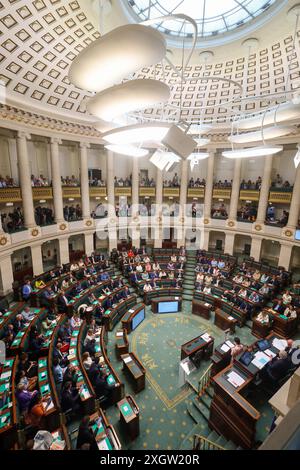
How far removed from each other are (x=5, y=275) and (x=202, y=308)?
10699mm

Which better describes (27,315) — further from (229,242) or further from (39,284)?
(229,242)

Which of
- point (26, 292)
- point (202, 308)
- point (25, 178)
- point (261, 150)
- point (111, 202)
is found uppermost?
point (261, 150)

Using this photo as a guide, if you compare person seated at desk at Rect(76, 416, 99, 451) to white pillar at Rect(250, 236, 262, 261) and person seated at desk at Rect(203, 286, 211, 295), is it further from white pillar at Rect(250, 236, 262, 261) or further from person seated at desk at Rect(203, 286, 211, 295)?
white pillar at Rect(250, 236, 262, 261)

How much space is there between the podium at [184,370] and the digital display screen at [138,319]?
3.36 metres

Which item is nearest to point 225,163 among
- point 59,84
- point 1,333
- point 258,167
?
point 258,167

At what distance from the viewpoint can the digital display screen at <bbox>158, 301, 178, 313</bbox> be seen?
39.2ft

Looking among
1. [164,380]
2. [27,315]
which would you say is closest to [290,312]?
[164,380]

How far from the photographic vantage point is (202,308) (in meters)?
11.7

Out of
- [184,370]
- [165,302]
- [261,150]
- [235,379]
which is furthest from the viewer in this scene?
[165,302]

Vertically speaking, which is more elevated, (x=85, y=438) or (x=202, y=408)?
(x=85, y=438)

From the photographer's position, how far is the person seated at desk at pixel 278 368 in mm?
6629

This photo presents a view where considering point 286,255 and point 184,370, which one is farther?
point 286,255

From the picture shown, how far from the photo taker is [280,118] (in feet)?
16.3
